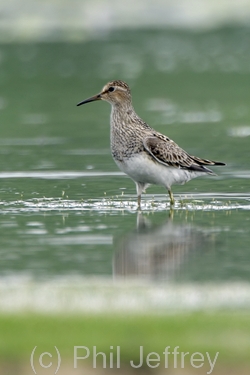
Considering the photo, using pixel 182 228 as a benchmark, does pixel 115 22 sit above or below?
above

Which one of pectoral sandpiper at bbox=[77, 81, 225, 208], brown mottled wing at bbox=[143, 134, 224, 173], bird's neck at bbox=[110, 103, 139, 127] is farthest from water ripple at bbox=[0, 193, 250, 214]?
bird's neck at bbox=[110, 103, 139, 127]

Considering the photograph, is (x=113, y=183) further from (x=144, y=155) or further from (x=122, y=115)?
(x=144, y=155)

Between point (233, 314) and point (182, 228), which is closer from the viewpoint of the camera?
point (233, 314)

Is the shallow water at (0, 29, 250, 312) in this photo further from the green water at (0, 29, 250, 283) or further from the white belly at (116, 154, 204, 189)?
the white belly at (116, 154, 204, 189)

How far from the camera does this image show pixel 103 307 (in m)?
8.42

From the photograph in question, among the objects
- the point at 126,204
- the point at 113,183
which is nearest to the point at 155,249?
the point at 126,204

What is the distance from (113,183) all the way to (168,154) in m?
2.43

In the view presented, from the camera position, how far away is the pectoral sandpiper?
14039 mm

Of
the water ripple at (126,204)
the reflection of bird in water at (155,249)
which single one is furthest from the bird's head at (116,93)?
the reflection of bird in water at (155,249)

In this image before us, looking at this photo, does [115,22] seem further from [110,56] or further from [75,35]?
[110,56]

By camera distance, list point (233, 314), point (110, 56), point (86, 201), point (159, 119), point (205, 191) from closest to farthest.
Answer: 1. point (233, 314)
2. point (86, 201)
3. point (205, 191)
4. point (159, 119)
5. point (110, 56)

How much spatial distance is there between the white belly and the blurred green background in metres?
0.40

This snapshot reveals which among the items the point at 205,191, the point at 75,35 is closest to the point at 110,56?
the point at 75,35

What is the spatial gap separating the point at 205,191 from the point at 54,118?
11.8 metres
